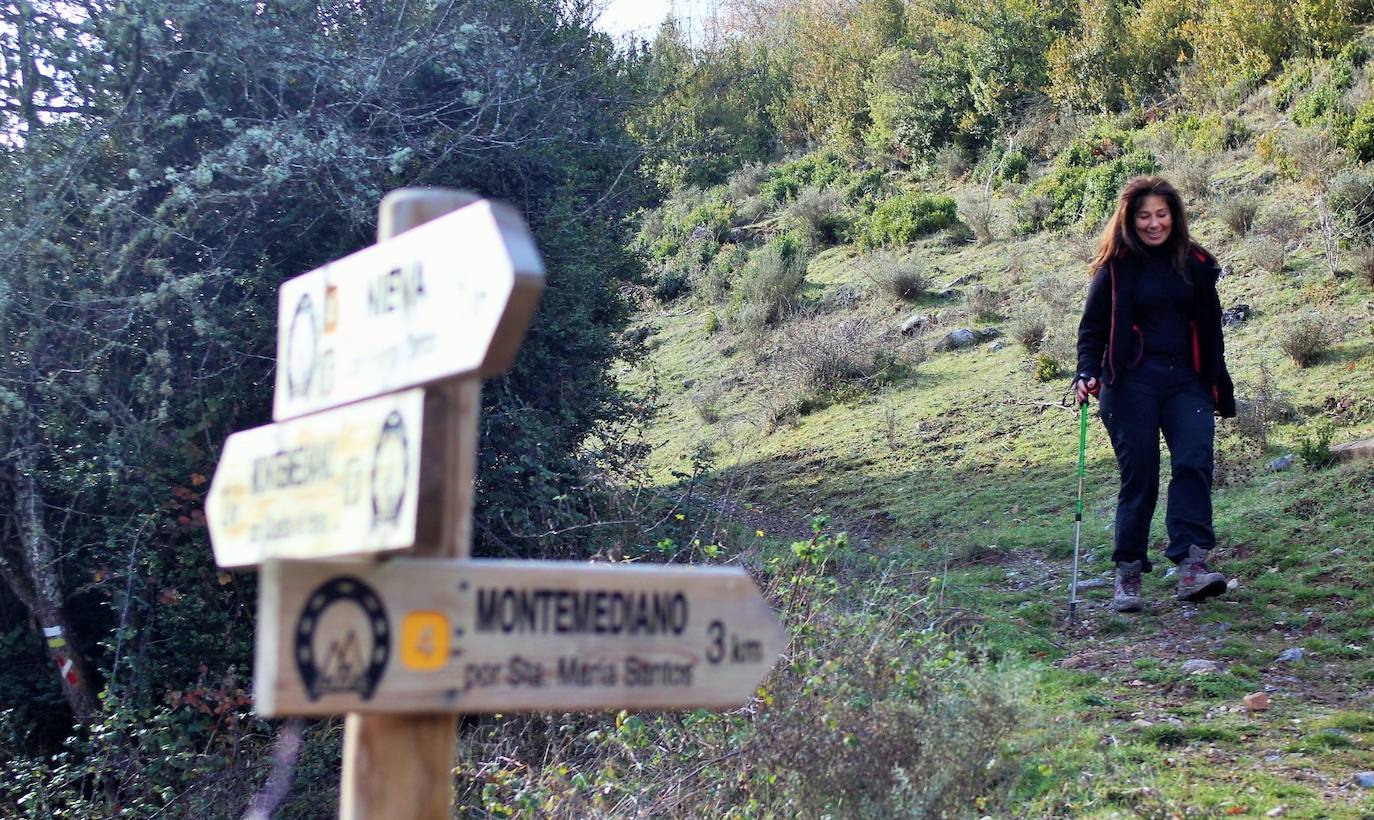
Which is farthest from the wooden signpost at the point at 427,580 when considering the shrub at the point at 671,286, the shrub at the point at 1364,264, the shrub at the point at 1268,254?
the shrub at the point at 671,286

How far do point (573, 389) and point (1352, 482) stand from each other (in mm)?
4623

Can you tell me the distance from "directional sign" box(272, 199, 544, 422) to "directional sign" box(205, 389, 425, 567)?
0.06 metres

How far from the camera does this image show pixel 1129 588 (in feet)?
21.2

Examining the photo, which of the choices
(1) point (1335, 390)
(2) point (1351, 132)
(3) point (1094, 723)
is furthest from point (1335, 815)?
(2) point (1351, 132)

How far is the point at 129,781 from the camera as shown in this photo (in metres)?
5.59

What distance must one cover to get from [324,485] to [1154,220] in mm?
5014

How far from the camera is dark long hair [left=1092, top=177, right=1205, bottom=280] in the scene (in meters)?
6.23

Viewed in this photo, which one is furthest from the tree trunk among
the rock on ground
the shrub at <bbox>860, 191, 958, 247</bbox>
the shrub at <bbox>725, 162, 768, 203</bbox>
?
the shrub at <bbox>725, 162, 768, 203</bbox>

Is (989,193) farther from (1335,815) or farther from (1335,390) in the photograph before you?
(1335,815)

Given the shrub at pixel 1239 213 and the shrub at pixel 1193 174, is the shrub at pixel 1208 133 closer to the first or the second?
the shrub at pixel 1193 174

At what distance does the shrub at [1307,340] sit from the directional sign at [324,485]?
33.4 ft

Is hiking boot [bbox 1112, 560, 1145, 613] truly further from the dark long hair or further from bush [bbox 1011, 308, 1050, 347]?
bush [bbox 1011, 308, 1050, 347]

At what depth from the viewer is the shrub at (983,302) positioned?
15.7 meters

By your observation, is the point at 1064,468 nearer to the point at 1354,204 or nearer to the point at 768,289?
the point at 1354,204
